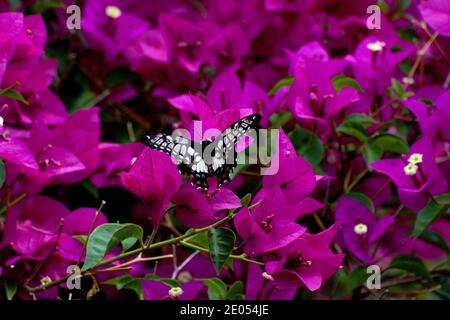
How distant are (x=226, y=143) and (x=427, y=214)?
0.37 meters

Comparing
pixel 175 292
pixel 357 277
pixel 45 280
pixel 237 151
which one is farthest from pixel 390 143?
pixel 45 280

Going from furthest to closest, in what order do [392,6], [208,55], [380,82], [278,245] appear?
[392,6], [208,55], [380,82], [278,245]

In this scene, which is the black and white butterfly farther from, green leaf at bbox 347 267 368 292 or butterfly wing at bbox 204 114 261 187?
green leaf at bbox 347 267 368 292

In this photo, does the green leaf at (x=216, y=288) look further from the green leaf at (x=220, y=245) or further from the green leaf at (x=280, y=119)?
the green leaf at (x=280, y=119)

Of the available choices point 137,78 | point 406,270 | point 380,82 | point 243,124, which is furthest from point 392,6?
point 243,124

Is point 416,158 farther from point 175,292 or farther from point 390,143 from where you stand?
point 175,292

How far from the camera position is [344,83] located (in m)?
1.37

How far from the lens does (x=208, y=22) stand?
5.26 feet

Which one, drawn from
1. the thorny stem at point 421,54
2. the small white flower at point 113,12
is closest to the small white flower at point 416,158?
the thorny stem at point 421,54

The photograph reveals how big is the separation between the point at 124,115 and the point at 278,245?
2.27 ft

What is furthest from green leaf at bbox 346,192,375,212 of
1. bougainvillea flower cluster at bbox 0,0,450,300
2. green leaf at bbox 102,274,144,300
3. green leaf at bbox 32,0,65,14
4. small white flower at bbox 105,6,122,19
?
green leaf at bbox 32,0,65,14

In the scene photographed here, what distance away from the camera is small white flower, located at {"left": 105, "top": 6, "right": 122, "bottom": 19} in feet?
5.13

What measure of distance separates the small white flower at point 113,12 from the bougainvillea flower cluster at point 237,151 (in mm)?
16
